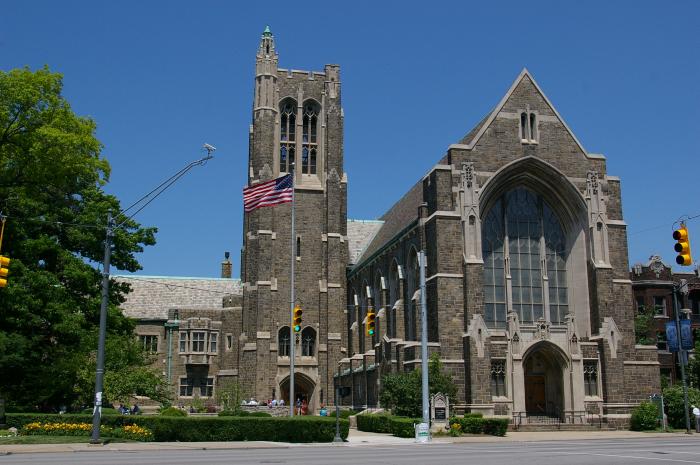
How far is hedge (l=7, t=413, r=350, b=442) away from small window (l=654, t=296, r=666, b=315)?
37.0 meters

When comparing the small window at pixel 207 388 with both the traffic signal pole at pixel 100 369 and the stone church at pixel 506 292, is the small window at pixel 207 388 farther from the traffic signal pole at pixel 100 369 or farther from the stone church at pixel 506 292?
the traffic signal pole at pixel 100 369

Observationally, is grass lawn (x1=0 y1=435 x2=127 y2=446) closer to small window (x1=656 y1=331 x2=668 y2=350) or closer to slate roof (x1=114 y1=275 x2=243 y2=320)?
slate roof (x1=114 y1=275 x2=243 y2=320)

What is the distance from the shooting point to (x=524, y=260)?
4172 cm

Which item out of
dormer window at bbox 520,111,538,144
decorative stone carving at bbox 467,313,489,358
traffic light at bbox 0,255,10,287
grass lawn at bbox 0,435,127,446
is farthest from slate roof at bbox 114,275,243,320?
traffic light at bbox 0,255,10,287

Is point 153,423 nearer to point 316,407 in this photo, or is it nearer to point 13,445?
point 13,445

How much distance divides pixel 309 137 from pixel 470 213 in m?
22.1

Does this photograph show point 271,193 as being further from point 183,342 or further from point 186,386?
point 186,386

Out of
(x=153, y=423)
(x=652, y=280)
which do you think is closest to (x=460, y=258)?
(x=153, y=423)

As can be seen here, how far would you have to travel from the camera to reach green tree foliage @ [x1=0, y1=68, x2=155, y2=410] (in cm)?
3491

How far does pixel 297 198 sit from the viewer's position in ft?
185

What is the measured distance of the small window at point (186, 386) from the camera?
56.5m

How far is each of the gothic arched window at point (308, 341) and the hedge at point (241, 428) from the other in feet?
81.7

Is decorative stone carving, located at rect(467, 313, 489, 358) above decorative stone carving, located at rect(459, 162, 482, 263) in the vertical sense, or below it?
→ below

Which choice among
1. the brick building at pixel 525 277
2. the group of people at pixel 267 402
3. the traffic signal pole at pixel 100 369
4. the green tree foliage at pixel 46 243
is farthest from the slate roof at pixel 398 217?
the traffic signal pole at pixel 100 369
